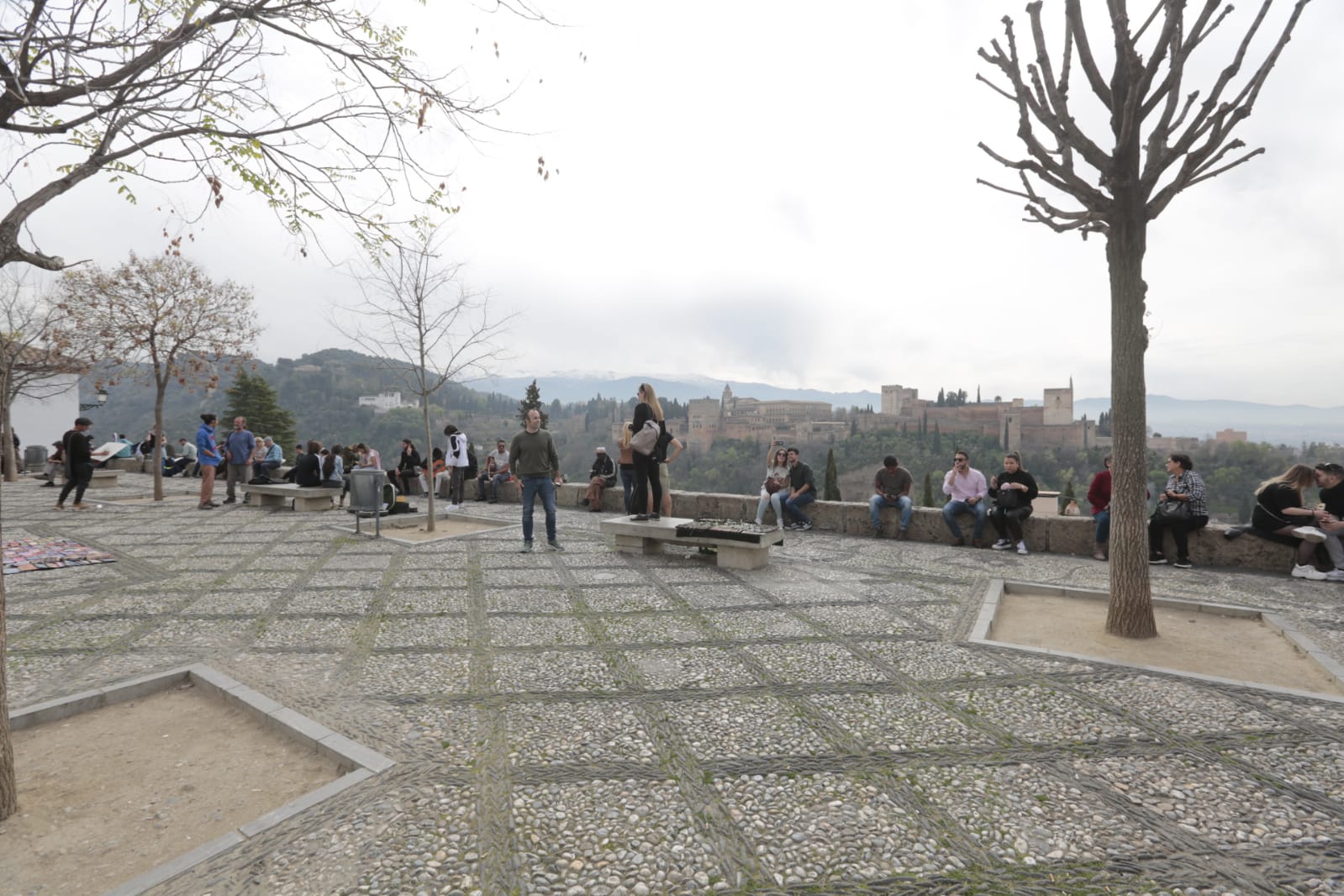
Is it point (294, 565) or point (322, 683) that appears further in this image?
point (294, 565)

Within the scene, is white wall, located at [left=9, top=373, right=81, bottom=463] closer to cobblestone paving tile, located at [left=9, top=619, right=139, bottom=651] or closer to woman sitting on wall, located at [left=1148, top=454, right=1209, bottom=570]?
cobblestone paving tile, located at [left=9, top=619, right=139, bottom=651]

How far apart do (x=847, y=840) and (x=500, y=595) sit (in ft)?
13.7

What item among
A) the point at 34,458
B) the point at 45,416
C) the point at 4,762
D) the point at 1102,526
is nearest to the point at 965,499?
the point at 1102,526

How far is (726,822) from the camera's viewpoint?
8.20 ft

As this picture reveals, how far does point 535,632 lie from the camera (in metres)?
4.84

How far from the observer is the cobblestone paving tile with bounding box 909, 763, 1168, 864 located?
2340 mm

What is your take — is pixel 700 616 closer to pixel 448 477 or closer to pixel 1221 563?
pixel 1221 563

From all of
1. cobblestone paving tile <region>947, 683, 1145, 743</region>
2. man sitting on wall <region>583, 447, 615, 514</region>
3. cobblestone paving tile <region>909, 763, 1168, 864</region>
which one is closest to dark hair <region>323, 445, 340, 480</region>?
man sitting on wall <region>583, 447, 615, 514</region>

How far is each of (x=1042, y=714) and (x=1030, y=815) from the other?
106cm

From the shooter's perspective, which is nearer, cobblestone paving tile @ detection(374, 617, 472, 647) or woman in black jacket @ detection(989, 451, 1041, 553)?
cobblestone paving tile @ detection(374, 617, 472, 647)

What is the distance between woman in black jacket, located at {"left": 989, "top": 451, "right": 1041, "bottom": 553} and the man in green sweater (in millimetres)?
5736

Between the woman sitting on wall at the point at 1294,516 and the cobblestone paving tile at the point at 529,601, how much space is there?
25.0 feet

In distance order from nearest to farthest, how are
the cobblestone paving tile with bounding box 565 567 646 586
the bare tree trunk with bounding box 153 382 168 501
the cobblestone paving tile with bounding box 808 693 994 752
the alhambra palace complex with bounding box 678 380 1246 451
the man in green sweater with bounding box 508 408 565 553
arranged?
1. the cobblestone paving tile with bounding box 808 693 994 752
2. the cobblestone paving tile with bounding box 565 567 646 586
3. the man in green sweater with bounding box 508 408 565 553
4. the bare tree trunk with bounding box 153 382 168 501
5. the alhambra palace complex with bounding box 678 380 1246 451

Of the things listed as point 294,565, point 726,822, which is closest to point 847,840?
point 726,822
